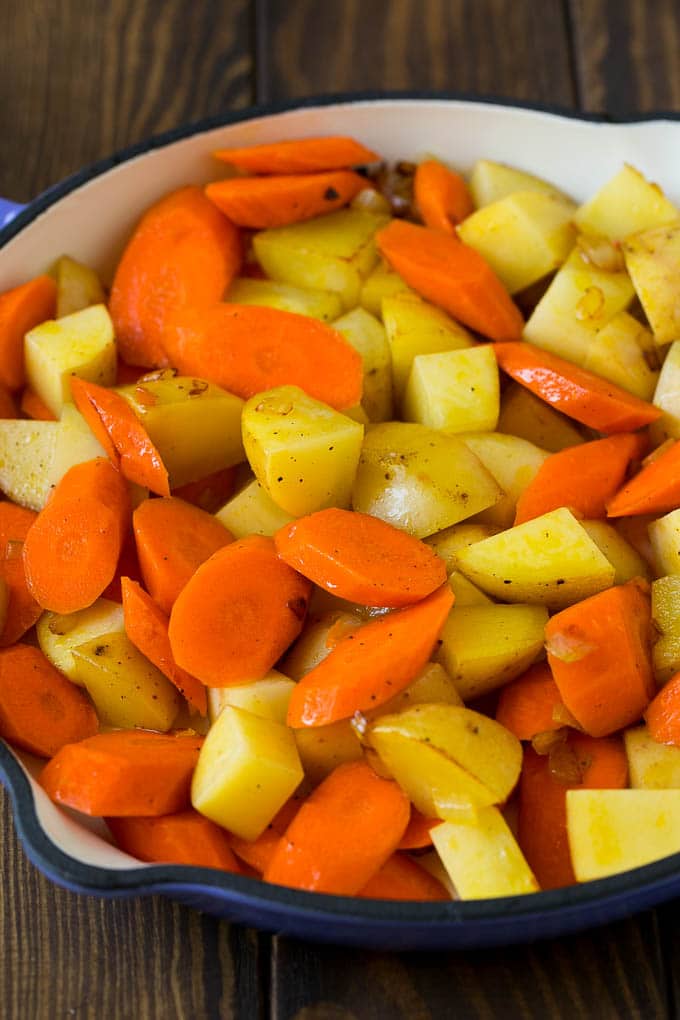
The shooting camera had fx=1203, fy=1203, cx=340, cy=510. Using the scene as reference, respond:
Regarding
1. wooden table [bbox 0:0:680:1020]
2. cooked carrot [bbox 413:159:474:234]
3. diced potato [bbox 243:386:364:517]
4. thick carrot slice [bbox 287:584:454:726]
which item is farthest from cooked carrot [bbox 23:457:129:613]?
wooden table [bbox 0:0:680:1020]

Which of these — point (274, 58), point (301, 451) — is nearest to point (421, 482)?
point (301, 451)

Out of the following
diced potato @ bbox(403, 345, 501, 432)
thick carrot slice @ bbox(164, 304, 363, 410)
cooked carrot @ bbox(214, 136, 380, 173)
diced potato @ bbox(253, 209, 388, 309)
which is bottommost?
diced potato @ bbox(403, 345, 501, 432)

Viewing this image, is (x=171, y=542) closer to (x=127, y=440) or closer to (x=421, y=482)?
(x=127, y=440)

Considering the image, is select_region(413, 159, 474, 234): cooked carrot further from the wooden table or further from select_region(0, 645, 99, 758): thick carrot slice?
select_region(0, 645, 99, 758): thick carrot slice

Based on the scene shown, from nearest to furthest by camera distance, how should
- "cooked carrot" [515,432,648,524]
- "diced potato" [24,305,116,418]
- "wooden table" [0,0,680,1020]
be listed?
"cooked carrot" [515,432,648,524]
"diced potato" [24,305,116,418]
"wooden table" [0,0,680,1020]

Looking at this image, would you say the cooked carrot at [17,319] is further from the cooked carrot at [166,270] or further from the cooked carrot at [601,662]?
the cooked carrot at [601,662]

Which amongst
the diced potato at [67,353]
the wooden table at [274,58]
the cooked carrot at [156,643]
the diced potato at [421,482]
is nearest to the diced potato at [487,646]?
the diced potato at [421,482]

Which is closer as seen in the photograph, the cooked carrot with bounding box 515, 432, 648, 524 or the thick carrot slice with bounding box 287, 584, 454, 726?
the thick carrot slice with bounding box 287, 584, 454, 726
